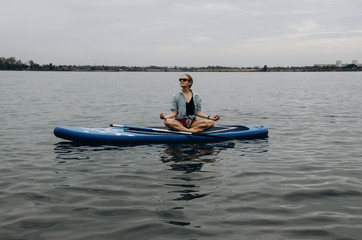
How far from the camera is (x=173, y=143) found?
10086 millimetres

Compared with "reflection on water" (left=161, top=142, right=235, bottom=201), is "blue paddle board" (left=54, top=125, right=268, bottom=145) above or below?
above

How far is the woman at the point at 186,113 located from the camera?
33.4 ft

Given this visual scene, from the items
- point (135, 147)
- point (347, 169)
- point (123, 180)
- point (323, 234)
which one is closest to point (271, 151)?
point (347, 169)

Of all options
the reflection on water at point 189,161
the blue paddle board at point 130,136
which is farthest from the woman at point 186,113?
the reflection on water at point 189,161

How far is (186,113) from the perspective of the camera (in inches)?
411

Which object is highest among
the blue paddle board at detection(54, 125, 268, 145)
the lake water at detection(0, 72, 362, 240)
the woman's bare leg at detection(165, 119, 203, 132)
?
the woman's bare leg at detection(165, 119, 203, 132)

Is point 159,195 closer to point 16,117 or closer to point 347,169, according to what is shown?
point 347,169

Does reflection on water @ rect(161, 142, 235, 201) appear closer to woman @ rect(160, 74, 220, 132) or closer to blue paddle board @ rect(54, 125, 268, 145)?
blue paddle board @ rect(54, 125, 268, 145)

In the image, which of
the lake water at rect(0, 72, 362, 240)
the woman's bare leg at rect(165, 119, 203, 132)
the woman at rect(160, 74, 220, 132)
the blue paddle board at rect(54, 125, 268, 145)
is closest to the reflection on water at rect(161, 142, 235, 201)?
the lake water at rect(0, 72, 362, 240)

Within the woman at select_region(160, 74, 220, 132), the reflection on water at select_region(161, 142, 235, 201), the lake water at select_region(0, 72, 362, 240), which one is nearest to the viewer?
the lake water at select_region(0, 72, 362, 240)

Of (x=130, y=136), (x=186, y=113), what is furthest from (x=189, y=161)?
(x=186, y=113)

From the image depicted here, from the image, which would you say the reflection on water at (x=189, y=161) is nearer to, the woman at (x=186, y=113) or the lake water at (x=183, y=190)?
the lake water at (x=183, y=190)

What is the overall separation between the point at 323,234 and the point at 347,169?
3.63m

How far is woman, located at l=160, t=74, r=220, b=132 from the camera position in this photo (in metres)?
10.2
